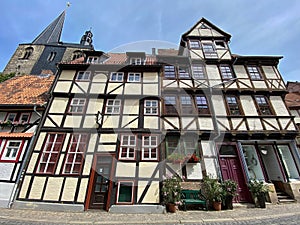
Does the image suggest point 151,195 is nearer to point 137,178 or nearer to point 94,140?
point 137,178

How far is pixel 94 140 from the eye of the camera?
855 centimetres

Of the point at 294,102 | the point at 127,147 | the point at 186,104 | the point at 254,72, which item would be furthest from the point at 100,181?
the point at 294,102

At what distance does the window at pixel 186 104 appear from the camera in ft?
32.7

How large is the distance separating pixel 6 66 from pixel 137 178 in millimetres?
33575

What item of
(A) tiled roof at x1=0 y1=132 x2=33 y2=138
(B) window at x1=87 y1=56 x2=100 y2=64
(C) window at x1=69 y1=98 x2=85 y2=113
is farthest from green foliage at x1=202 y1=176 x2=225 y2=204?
(B) window at x1=87 y1=56 x2=100 y2=64

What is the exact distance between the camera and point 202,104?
10234 millimetres

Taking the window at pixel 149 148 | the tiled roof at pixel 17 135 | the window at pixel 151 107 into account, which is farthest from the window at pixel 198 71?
the tiled roof at pixel 17 135

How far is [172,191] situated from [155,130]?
314cm

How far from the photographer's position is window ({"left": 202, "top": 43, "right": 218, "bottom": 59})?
12211 millimetres

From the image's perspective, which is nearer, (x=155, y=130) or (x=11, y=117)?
(x=155, y=130)

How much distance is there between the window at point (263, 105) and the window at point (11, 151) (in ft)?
44.8

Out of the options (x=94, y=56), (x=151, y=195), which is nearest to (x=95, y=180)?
(x=151, y=195)

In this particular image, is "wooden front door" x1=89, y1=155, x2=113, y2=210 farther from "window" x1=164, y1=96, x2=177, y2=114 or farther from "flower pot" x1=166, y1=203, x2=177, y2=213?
"window" x1=164, y1=96, x2=177, y2=114

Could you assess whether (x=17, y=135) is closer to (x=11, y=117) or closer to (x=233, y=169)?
(x=11, y=117)
